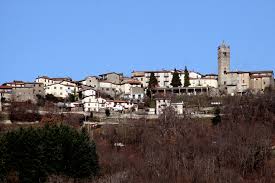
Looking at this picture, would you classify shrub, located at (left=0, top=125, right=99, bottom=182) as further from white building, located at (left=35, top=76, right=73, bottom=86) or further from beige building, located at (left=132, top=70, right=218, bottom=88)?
beige building, located at (left=132, top=70, right=218, bottom=88)

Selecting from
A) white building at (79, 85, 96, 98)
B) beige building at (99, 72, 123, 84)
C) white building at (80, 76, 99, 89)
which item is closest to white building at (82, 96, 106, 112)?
white building at (79, 85, 96, 98)

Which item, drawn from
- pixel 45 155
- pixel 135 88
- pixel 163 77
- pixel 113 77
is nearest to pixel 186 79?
pixel 163 77

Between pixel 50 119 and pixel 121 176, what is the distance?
25258 millimetres

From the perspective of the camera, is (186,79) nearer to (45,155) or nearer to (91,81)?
(91,81)

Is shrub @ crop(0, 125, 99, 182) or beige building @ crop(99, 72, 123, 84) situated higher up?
beige building @ crop(99, 72, 123, 84)

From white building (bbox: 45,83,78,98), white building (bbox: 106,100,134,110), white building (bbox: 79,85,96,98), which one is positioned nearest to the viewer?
white building (bbox: 106,100,134,110)

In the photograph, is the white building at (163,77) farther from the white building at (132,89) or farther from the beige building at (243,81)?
the beige building at (243,81)

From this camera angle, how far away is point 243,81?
284 feet

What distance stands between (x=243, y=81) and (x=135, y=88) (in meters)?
13.1

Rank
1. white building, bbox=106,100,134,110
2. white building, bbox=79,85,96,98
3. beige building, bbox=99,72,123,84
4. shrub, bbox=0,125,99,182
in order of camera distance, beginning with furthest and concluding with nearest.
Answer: beige building, bbox=99,72,123,84
white building, bbox=79,85,96,98
white building, bbox=106,100,134,110
shrub, bbox=0,125,99,182

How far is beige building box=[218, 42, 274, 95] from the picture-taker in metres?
85.1

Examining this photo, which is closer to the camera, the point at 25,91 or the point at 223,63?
the point at 25,91

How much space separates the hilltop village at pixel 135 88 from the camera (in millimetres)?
77375

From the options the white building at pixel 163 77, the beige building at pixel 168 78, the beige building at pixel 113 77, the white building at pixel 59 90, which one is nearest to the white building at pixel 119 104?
Result: the white building at pixel 59 90
